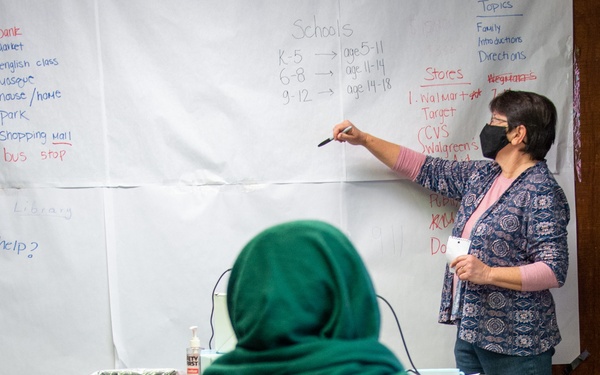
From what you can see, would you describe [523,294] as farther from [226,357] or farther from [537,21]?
[226,357]

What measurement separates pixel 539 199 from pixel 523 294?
33cm

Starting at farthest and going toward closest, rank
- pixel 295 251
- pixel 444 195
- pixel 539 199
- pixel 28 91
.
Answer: pixel 28 91 → pixel 444 195 → pixel 539 199 → pixel 295 251

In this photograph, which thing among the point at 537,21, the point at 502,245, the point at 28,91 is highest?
the point at 537,21

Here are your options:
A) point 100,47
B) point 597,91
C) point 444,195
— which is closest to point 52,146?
point 100,47

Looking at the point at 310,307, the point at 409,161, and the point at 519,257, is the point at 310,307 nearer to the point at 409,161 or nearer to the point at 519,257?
the point at 519,257

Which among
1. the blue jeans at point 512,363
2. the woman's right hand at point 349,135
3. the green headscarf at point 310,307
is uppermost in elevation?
the woman's right hand at point 349,135

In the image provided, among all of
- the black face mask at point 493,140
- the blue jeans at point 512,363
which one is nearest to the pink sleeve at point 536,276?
the blue jeans at point 512,363

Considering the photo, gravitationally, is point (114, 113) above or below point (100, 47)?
below

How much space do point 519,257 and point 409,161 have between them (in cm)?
60

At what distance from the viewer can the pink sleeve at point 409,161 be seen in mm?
2898

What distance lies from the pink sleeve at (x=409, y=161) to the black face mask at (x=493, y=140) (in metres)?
0.28

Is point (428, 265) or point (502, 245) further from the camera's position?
point (428, 265)

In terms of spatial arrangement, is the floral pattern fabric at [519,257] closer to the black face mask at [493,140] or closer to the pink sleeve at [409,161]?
the black face mask at [493,140]

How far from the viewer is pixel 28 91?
310cm
